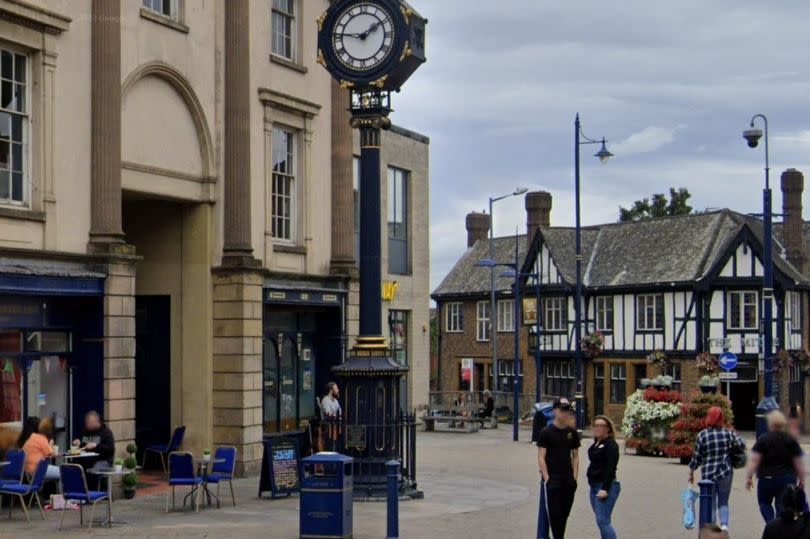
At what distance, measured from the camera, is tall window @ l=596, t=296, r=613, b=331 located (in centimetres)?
6005

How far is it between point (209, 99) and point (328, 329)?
21.4 ft

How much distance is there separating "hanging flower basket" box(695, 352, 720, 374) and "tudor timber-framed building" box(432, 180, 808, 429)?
577 millimetres

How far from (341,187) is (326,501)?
13746mm

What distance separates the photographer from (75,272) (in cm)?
2106

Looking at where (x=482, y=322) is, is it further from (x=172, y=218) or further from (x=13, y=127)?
(x=13, y=127)

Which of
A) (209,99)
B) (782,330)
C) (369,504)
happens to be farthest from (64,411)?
(782,330)

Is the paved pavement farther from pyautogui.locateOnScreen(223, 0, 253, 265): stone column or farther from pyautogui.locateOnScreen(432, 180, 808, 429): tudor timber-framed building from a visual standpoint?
pyautogui.locateOnScreen(432, 180, 808, 429): tudor timber-framed building

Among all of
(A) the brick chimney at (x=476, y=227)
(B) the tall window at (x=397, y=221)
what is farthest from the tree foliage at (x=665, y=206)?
(B) the tall window at (x=397, y=221)

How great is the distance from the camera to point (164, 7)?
24.4 metres

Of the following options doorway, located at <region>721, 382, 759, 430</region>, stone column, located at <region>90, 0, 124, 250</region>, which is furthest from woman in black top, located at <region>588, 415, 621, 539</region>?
doorway, located at <region>721, 382, 759, 430</region>

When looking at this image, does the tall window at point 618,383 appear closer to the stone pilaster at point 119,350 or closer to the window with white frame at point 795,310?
the window with white frame at point 795,310

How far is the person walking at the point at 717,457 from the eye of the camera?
16516 mm

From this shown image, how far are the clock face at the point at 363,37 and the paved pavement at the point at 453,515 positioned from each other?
7.00m

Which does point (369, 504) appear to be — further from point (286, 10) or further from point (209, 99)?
point (286, 10)
